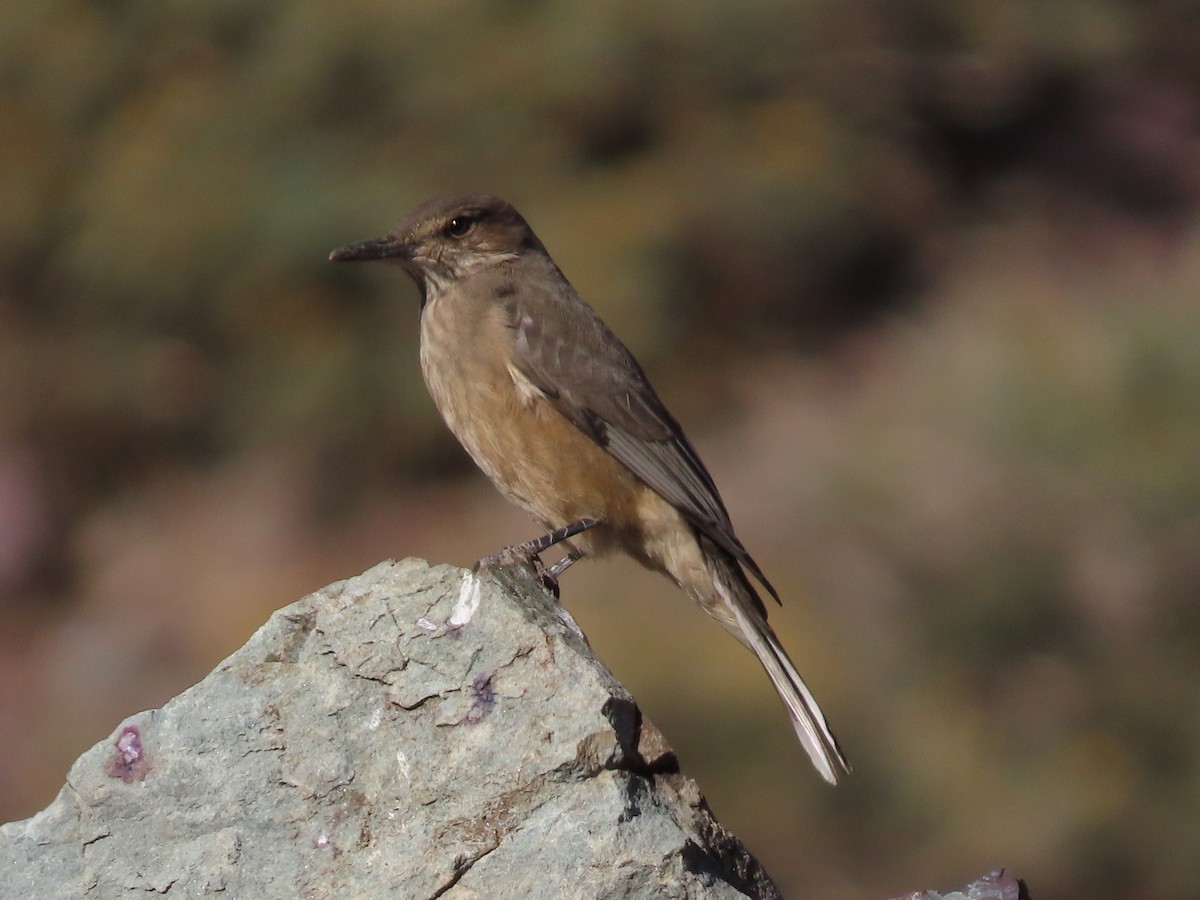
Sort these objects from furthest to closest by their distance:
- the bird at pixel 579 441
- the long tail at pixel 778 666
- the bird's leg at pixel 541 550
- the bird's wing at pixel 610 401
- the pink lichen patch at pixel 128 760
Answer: the bird's wing at pixel 610 401
the bird at pixel 579 441
the long tail at pixel 778 666
the bird's leg at pixel 541 550
the pink lichen patch at pixel 128 760

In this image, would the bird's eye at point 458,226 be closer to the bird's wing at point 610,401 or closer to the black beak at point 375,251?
the black beak at point 375,251

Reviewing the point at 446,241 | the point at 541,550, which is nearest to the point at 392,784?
the point at 541,550

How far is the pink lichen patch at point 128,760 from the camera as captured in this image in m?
4.20

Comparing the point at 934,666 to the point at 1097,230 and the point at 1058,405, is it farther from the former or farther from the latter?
the point at 1097,230

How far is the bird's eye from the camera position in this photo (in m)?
6.66

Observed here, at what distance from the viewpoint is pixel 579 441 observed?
6.15 m

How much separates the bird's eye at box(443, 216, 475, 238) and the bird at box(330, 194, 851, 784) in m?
0.05

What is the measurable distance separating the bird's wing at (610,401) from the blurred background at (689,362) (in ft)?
16.2

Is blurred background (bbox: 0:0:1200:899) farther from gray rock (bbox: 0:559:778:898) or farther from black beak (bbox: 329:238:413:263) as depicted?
gray rock (bbox: 0:559:778:898)

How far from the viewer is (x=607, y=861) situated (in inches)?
157

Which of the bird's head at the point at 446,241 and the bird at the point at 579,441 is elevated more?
the bird's head at the point at 446,241

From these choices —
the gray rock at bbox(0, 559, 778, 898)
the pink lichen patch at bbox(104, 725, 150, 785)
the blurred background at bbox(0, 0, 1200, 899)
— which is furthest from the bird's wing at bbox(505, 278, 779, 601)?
the blurred background at bbox(0, 0, 1200, 899)

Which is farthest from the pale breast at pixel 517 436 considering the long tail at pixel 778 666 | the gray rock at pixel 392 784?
the gray rock at pixel 392 784

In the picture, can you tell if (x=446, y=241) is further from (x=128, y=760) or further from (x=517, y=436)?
(x=128, y=760)
